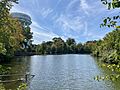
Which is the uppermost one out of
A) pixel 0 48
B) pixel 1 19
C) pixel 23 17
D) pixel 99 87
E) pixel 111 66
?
pixel 23 17

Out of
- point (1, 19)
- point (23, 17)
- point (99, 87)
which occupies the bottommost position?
point (99, 87)

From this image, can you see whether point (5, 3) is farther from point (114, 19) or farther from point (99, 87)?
point (99, 87)

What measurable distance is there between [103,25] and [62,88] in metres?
20.9

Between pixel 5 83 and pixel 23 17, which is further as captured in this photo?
pixel 23 17

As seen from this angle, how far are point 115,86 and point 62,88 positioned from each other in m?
4.61

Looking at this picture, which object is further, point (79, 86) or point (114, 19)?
point (79, 86)

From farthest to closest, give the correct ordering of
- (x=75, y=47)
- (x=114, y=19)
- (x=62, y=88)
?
(x=75, y=47) < (x=62, y=88) < (x=114, y=19)

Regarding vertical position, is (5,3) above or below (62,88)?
above

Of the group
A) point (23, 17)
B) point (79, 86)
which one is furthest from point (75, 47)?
point (79, 86)

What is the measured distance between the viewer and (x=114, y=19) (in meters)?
3.53

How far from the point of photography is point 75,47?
154 meters

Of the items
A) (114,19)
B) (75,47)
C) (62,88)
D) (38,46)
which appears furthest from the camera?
(75,47)

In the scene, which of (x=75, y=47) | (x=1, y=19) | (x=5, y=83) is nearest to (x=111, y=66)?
(x=1, y=19)

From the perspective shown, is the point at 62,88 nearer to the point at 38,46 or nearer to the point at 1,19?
the point at 1,19
